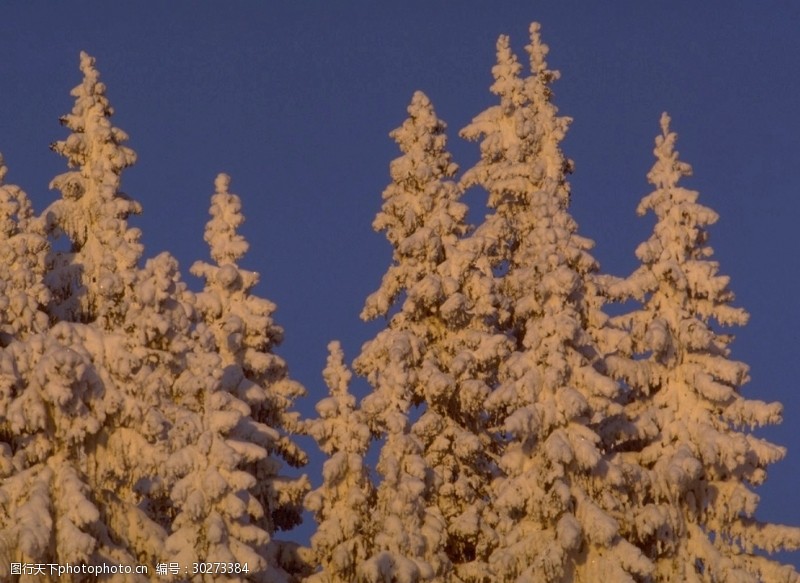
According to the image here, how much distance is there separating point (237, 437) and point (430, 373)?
719 centimetres

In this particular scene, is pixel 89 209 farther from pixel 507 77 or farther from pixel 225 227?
pixel 507 77

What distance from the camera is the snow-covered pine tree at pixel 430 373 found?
52.4 meters

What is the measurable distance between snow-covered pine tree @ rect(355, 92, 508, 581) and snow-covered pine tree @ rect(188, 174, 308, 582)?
3.02 m

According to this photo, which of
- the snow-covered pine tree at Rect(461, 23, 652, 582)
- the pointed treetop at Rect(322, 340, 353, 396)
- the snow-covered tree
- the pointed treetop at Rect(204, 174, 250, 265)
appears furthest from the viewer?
the pointed treetop at Rect(204, 174, 250, 265)

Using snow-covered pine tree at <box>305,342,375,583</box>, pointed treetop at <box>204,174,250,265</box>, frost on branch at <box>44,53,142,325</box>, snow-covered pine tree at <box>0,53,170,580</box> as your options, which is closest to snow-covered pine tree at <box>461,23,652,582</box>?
snow-covered pine tree at <box>305,342,375,583</box>

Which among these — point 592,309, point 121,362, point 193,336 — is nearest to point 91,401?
point 121,362

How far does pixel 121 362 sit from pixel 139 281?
1042 cm

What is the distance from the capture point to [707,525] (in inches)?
2122

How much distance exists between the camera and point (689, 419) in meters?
53.9

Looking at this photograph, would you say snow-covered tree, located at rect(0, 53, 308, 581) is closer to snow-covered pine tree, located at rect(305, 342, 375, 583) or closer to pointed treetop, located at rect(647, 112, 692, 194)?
snow-covered pine tree, located at rect(305, 342, 375, 583)

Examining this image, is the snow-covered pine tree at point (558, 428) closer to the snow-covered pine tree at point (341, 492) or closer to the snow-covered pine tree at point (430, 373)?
the snow-covered pine tree at point (430, 373)

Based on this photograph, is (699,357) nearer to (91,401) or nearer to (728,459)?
(728,459)

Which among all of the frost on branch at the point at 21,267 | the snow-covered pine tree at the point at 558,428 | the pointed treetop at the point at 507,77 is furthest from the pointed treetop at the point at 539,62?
the frost on branch at the point at 21,267

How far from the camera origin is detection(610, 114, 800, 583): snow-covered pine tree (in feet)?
173
